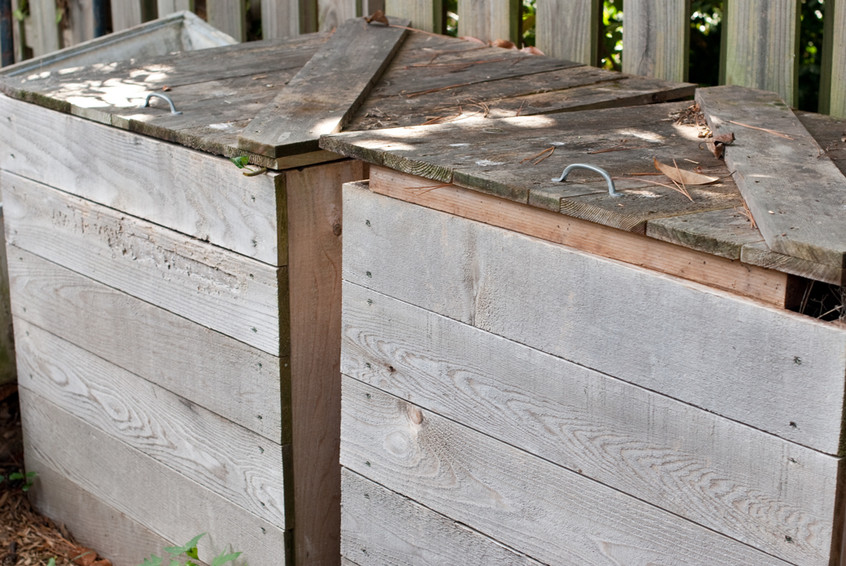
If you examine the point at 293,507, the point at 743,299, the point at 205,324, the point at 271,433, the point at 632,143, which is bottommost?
the point at 293,507

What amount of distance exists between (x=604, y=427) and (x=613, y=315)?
209mm

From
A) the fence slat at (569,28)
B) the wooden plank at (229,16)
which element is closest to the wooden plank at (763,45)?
the fence slat at (569,28)

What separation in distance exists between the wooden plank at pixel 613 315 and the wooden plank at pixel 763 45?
112 centimetres

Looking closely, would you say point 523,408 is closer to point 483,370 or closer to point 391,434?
point 483,370

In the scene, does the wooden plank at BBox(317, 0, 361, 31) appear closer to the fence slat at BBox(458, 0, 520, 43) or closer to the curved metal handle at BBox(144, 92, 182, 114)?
the fence slat at BBox(458, 0, 520, 43)

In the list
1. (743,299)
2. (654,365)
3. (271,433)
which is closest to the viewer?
(743,299)

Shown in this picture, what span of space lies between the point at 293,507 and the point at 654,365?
3.88 ft

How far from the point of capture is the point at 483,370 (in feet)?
6.51

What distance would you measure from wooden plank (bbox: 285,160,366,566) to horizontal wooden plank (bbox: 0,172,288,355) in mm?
78

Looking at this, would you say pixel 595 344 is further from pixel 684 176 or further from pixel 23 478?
pixel 23 478

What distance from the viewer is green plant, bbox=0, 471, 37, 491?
3.54 metres

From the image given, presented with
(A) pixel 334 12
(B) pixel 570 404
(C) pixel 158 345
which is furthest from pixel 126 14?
(B) pixel 570 404

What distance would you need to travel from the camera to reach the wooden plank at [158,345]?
2.48 meters

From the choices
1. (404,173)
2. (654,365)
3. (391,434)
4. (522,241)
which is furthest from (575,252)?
(391,434)
